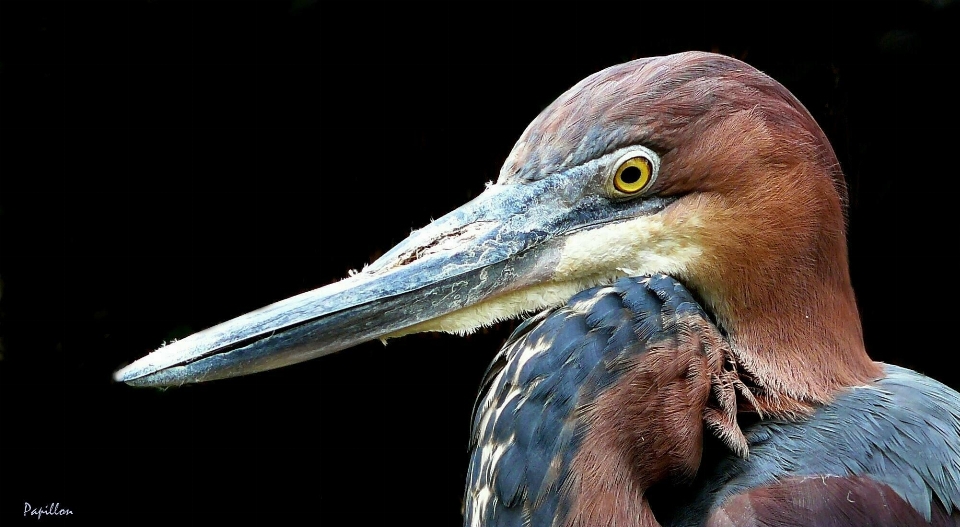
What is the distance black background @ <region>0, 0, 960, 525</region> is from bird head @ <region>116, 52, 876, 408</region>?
186cm

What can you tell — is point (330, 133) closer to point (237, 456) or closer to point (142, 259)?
point (142, 259)

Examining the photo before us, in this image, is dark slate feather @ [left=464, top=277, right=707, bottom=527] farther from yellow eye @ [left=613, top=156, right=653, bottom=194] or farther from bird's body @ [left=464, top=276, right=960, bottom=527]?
yellow eye @ [left=613, top=156, right=653, bottom=194]

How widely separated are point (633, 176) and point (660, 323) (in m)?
0.26

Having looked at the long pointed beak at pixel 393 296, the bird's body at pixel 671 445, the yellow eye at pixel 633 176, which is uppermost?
the yellow eye at pixel 633 176

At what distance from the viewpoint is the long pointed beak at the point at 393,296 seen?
154cm

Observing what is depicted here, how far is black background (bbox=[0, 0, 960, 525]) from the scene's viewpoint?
11.1 ft

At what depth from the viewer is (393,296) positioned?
159 centimetres

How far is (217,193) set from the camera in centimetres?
359

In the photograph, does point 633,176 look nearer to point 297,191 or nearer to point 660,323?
point 660,323

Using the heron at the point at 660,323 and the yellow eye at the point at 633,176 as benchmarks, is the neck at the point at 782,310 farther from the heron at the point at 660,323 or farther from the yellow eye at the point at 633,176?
the yellow eye at the point at 633,176

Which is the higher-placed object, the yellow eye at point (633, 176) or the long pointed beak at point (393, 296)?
the yellow eye at point (633, 176)

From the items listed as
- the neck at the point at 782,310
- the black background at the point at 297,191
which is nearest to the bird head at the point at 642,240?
the neck at the point at 782,310

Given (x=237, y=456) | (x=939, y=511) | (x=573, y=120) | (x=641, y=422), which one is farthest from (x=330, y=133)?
(x=939, y=511)

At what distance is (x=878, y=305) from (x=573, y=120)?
8.88ft
